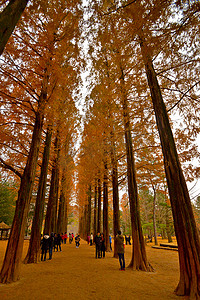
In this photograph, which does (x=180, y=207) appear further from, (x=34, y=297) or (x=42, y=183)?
(x=42, y=183)

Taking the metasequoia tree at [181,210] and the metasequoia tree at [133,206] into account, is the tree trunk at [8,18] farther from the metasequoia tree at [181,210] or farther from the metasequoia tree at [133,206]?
A: the metasequoia tree at [133,206]

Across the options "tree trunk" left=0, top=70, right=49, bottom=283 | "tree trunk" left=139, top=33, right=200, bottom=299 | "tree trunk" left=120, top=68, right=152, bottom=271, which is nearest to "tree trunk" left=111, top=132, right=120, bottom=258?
"tree trunk" left=120, top=68, right=152, bottom=271

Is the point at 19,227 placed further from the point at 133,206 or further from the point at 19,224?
the point at 133,206

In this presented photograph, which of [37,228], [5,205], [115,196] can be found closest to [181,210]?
[115,196]

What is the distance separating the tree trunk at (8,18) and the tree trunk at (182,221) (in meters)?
2.86

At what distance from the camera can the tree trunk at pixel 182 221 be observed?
3.42 meters

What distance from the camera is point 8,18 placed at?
254cm

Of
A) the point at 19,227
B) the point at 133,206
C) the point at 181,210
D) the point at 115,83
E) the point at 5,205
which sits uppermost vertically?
the point at 115,83

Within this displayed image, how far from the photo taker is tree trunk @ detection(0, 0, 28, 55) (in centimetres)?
244

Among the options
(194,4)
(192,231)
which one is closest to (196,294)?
(192,231)

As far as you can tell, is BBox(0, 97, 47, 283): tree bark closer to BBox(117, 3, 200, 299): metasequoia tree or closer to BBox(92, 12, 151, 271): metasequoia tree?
BBox(92, 12, 151, 271): metasequoia tree

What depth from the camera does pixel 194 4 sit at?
3062 millimetres

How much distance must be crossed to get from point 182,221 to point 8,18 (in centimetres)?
530

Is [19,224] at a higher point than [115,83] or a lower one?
lower
